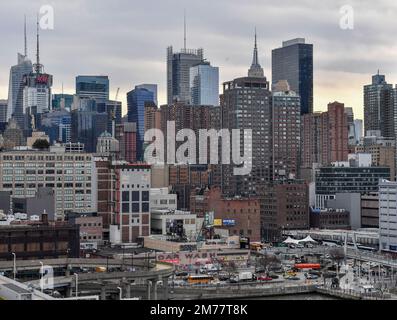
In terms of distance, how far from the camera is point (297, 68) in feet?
145

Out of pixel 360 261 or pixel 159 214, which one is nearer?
pixel 360 261

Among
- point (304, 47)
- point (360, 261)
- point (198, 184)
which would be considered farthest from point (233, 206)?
point (304, 47)

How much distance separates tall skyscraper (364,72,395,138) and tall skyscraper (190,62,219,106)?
30.1ft

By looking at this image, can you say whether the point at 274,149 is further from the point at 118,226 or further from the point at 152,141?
the point at 118,226

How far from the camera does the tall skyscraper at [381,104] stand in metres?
46.5

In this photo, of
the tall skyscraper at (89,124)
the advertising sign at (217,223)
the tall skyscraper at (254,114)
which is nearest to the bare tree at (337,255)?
the advertising sign at (217,223)

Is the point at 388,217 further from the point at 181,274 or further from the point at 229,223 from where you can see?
the point at 181,274

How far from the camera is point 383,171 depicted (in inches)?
1179

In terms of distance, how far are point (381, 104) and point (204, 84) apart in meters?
10.9

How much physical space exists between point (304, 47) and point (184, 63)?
39.8ft

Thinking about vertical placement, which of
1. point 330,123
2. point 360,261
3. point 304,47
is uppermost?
point 304,47

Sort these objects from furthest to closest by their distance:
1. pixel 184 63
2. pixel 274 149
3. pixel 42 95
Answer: pixel 184 63 → pixel 42 95 → pixel 274 149

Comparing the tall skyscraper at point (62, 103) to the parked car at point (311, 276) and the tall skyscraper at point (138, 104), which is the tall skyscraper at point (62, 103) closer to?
the tall skyscraper at point (138, 104)

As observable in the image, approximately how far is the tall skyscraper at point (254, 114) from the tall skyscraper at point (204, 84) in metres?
14.3
